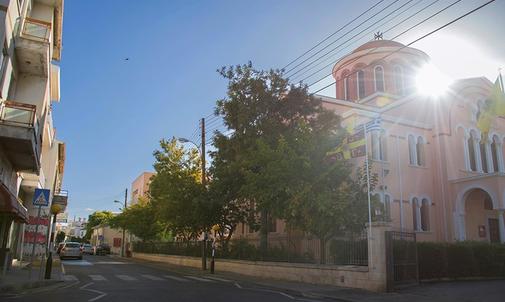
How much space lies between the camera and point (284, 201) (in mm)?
20141

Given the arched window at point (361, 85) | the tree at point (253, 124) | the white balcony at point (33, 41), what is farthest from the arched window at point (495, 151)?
the white balcony at point (33, 41)

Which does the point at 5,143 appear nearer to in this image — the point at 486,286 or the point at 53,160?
the point at 486,286

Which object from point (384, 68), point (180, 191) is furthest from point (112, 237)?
point (384, 68)

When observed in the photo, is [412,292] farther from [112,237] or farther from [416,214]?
[112,237]

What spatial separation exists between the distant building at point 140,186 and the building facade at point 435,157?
40405 millimetres

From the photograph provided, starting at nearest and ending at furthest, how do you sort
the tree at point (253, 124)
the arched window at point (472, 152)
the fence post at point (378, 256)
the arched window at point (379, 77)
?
the fence post at point (378, 256)
the tree at point (253, 124)
the arched window at point (472, 152)
the arched window at point (379, 77)

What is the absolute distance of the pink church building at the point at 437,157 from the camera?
28.2 meters

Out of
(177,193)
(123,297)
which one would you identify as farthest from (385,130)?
(123,297)

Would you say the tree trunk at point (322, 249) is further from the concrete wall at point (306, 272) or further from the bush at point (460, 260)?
the bush at point (460, 260)

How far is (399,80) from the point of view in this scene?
35.9 m

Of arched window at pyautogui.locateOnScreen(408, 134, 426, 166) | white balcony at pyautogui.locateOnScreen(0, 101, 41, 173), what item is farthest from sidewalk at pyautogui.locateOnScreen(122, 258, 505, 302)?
arched window at pyautogui.locateOnScreen(408, 134, 426, 166)

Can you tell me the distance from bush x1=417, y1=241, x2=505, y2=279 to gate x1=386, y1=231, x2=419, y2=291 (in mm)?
1464

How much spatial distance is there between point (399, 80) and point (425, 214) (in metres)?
11.5

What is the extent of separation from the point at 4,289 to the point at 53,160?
31.3m
